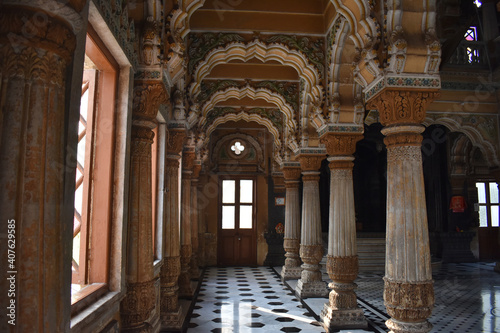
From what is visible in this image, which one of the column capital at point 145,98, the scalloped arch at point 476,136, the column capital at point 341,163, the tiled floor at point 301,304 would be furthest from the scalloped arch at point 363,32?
the scalloped arch at point 476,136

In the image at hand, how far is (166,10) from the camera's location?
3.91 metres

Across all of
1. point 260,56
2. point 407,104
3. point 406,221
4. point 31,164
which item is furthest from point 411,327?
point 260,56

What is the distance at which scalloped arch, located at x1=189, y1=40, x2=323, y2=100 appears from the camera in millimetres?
6438

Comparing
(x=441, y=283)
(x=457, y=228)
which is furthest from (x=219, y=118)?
(x=457, y=228)

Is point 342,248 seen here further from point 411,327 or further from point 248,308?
point 248,308

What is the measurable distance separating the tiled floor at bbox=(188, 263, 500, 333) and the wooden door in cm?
227

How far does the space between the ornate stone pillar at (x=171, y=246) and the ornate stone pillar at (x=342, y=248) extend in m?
2.28

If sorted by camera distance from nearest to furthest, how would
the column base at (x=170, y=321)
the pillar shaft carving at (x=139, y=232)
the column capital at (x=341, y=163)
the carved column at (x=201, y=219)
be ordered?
1. the pillar shaft carving at (x=139, y=232)
2. the column base at (x=170, y=321)
3. the column capital at (x=341, y=163)
4. the carved column at (x=201, y=219)

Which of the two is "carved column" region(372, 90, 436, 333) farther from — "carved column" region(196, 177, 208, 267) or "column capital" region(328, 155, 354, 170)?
"carved column" region(196, 177, 208, 267)

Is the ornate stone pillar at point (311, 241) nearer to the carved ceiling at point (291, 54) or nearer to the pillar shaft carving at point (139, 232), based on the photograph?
the carved ceiling at point (291, 54)

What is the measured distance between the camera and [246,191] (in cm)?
1421

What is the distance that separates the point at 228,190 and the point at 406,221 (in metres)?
10.5

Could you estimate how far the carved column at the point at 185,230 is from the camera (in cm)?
808

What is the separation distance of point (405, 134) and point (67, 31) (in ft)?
11.2
